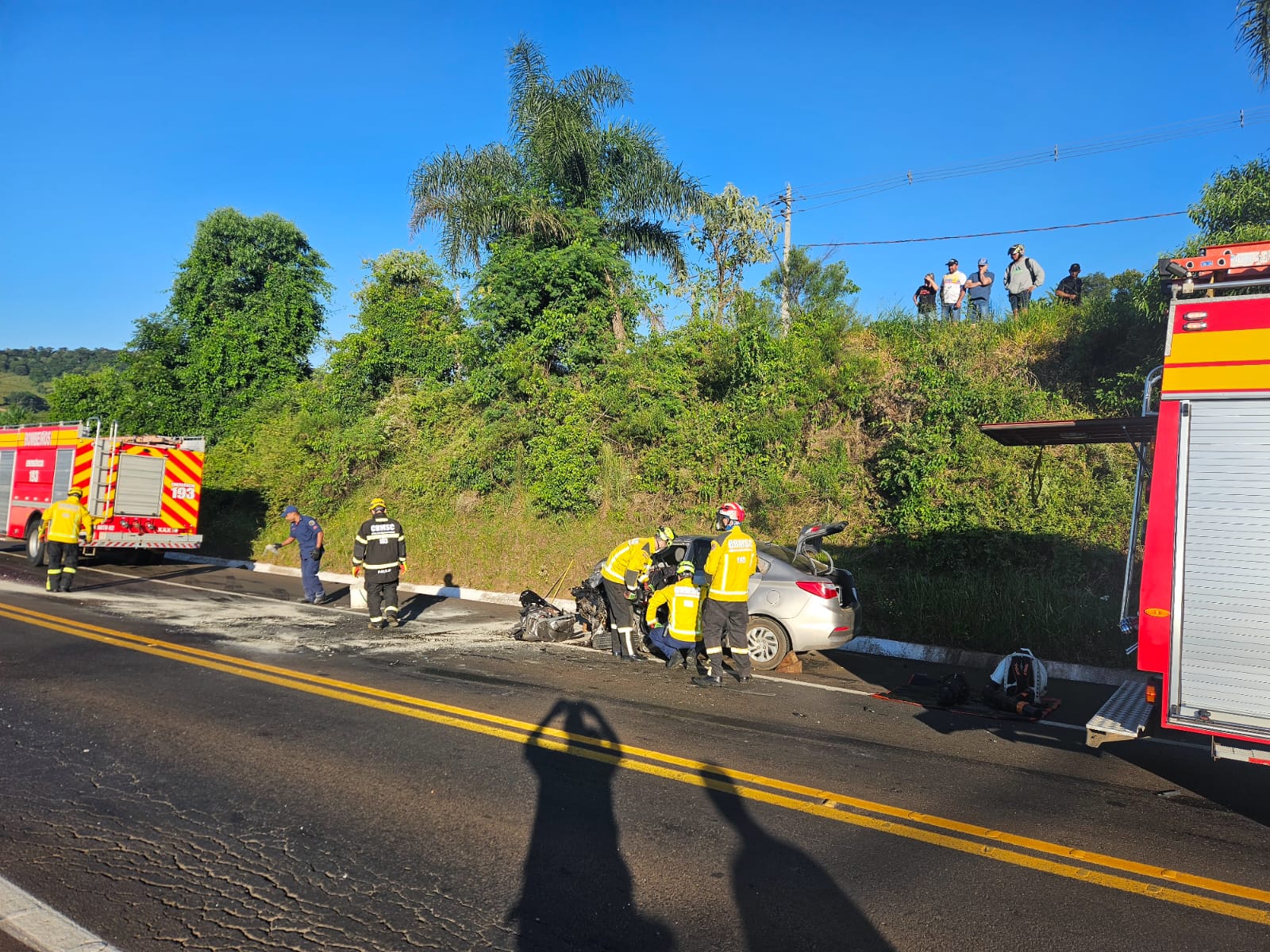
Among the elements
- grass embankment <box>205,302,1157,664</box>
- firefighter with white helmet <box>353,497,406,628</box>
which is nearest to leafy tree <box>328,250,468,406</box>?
grass embankment <box>205,302,1157,664</box>

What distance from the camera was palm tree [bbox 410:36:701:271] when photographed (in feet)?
64.6

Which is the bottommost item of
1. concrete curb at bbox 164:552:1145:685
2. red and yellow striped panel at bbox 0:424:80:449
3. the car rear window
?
concrete curb at bbox 164:552:1145:685

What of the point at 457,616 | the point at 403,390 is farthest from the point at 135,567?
the point at 457,616

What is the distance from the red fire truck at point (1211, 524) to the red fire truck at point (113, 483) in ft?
58.4

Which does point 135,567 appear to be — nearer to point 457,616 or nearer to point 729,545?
point 457,616

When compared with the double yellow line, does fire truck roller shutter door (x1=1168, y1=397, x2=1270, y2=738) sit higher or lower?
higher

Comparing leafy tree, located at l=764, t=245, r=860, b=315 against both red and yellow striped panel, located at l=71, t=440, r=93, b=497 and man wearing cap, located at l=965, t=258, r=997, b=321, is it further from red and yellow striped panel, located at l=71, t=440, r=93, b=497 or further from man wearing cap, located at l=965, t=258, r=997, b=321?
red and yellow striped panel, located at l=71, t=440, r=93, b=497

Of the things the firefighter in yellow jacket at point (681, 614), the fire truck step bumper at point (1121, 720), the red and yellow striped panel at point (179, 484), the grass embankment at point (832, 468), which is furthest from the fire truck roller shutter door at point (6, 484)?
the fire truck step bumper at point (1121, 720)

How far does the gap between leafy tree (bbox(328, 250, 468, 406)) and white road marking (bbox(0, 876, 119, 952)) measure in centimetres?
1983

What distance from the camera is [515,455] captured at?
1930 cm

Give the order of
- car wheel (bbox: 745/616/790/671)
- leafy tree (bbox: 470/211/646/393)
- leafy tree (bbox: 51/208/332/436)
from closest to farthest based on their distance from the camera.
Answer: car wheel (bbox: 745/616/790/671) → leafy tree (bbox: 470/211/646/393) → leafy tree (bbox: 51/208/332/436)

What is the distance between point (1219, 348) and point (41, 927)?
6.85 metres

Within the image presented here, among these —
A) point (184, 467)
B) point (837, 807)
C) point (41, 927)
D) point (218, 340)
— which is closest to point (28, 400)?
point (218, 340)

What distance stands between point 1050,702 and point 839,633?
2201 millimetres
